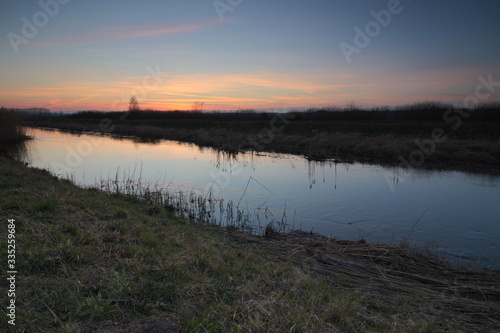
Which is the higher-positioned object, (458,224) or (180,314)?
(180,314)

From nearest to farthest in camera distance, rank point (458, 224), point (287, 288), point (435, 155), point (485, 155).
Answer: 1. point (287, 288)
2. point (458, 224)
3. point (485, 155)
4. point (435, 155)

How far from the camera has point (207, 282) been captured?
13.3 ft

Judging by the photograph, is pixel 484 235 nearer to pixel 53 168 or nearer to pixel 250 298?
pixel 250 298

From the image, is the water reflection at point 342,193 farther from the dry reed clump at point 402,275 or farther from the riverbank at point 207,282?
the riverbank at point 207,282

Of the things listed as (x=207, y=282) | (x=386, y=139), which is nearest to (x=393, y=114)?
(x=386, y=139)

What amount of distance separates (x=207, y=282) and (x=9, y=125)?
2885 centimetres

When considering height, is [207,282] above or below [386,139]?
below

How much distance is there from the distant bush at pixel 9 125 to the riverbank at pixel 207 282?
23.2m

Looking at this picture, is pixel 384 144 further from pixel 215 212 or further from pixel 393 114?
pixel 393 114

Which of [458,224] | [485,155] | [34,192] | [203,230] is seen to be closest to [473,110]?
[485,155]

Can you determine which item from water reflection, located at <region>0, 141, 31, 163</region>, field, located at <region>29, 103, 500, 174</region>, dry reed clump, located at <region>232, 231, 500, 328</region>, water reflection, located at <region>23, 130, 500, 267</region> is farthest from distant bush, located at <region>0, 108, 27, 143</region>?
dry reed clump, located at <region>232, 231, 500, 328</region>

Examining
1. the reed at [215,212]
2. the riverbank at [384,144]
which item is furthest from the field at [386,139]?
the reed at [215,212]

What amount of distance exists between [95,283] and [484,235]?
9303 millimetres

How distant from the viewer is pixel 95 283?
3.66m
